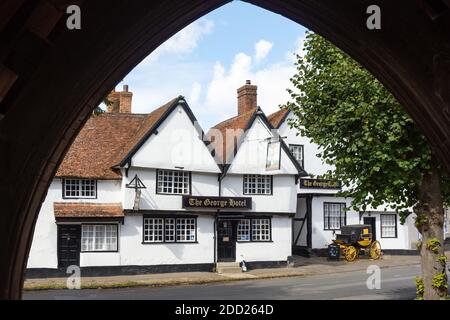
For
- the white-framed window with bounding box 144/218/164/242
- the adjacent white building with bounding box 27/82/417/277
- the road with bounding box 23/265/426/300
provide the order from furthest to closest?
the white-framed window with bounding box 144/218/164/242 → the adjacent white building with bounding box 27/82/417/277 → the road with bounding box 23/265/426/300

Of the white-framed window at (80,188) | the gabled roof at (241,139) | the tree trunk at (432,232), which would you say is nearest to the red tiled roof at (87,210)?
the white-framed window at (80,188)

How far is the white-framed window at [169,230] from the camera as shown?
2662 centimetres

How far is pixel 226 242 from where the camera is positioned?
28297 millimetres

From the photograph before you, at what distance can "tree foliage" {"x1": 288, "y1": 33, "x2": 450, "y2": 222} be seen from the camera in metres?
12.2

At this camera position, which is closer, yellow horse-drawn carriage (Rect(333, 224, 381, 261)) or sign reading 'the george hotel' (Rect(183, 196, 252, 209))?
sign reading 'the george hotel' (Rect(183, 196, 252, 209))

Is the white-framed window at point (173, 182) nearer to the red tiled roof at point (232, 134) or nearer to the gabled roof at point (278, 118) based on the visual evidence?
the red tiled roof at point (232, 134)

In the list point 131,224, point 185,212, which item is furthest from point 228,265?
point 131,224

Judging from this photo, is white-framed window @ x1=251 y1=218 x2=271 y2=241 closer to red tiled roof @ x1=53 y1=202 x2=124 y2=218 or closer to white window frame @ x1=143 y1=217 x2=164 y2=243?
white window frame @ x1=143 y1=217 x2=164 y2=243

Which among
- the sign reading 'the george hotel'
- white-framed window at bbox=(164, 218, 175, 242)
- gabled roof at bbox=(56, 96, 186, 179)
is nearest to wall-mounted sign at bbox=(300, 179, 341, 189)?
the sign reading 'the george hotel'

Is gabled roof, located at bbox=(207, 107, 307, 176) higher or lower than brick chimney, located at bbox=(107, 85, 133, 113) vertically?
lower

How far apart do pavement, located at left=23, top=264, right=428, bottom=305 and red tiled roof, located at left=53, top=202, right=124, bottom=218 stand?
4.51 m

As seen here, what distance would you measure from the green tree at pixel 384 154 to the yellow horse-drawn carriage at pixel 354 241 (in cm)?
1759

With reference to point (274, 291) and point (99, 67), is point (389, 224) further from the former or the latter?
point (99, 67)
